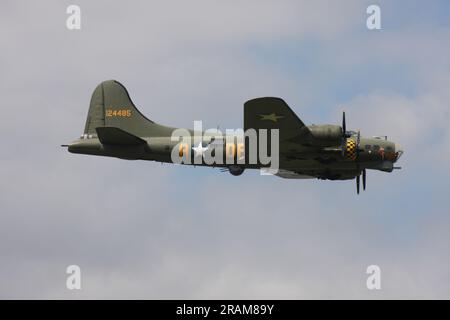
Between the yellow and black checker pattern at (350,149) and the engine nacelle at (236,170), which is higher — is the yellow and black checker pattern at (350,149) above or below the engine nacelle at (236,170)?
above

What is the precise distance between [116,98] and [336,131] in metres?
13.4

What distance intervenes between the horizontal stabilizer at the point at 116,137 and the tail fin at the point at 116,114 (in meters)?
2.04

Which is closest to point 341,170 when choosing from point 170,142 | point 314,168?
point 314,168

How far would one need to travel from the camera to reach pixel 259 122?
1922 inches

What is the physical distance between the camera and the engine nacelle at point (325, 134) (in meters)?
50.2

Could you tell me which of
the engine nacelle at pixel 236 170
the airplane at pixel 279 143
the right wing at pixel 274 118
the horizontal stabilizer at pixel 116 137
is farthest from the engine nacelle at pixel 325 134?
the horizontal stabilizer at pixel 116 137

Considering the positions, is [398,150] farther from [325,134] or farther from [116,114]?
[116,114]

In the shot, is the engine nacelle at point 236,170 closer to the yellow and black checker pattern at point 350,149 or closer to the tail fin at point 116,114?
the tail fin at point 116,114

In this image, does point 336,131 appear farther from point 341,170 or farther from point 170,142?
point 170,142

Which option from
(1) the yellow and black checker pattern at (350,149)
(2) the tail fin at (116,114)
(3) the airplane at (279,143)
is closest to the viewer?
(3) the airplane at (279,143)

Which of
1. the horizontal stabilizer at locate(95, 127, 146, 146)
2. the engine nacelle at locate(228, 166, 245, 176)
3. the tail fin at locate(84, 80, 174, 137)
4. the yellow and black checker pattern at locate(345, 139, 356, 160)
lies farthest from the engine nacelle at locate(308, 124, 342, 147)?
the horizontal stabilizer at locate(95, 127, 146, 146)

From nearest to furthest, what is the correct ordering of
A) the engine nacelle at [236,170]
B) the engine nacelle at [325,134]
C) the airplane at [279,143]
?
the airplane at [279,143] < the engine nacelle at [325,134] < the engine nacelle at [236,170]

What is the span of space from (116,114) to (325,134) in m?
12.6

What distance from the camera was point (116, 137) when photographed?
169 ft
